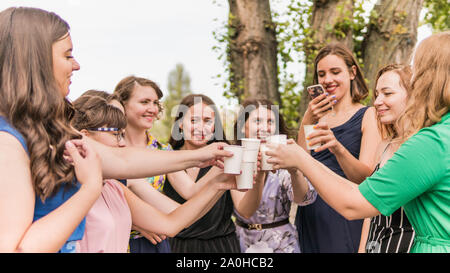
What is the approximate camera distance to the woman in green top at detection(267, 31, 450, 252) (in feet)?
5.36

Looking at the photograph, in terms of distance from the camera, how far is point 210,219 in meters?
3.78

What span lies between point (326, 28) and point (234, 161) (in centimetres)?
430

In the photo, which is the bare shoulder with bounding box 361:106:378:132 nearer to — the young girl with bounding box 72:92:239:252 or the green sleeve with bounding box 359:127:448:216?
the young girl with bounding box 72:92:239:252

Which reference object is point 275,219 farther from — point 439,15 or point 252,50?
point 439,15

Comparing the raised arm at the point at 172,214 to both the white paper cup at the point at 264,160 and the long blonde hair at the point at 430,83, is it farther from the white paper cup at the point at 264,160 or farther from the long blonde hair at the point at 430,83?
the long blonde hair at the point at 430,83

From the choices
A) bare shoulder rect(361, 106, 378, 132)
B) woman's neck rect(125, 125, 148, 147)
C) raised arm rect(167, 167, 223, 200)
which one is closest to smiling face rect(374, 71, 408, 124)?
bare shoulder rect(361, 106, 378, 132)

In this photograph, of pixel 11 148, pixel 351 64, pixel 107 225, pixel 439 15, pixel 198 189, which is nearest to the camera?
pixel 11 148

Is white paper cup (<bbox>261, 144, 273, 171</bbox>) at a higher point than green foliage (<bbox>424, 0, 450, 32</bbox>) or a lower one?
lower

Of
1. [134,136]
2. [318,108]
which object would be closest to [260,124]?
[318,108]

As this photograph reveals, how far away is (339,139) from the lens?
3.58 m

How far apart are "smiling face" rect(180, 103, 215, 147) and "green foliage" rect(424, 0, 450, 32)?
507cm
